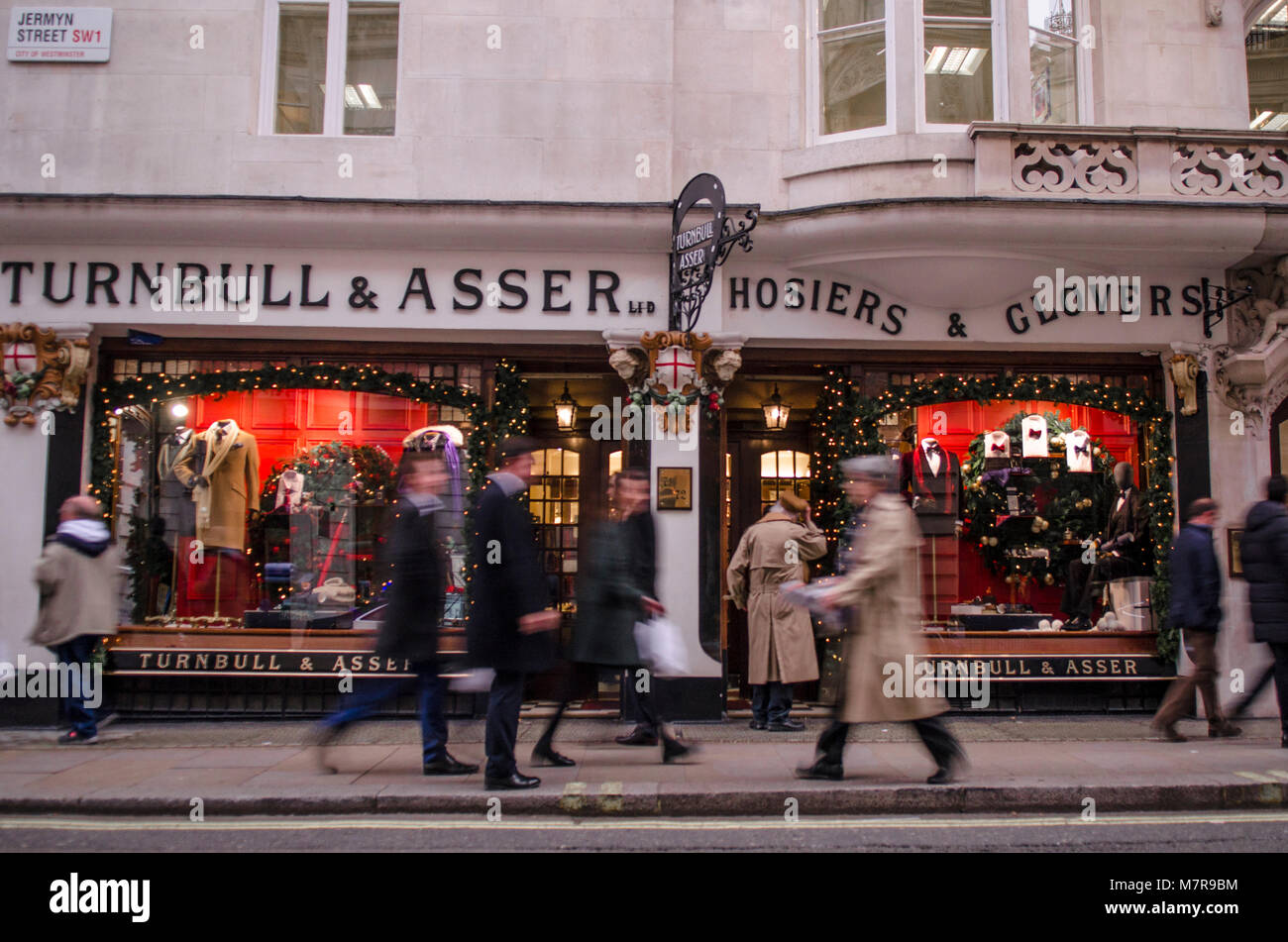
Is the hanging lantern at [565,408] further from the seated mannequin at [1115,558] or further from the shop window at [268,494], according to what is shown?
the seated mannequin at [1115,558]

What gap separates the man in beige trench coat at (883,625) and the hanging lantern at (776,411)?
171 inches

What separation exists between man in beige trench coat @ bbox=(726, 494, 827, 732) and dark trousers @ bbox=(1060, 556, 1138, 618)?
2825mm

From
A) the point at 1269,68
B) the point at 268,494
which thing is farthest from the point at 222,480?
the point at 1269,68

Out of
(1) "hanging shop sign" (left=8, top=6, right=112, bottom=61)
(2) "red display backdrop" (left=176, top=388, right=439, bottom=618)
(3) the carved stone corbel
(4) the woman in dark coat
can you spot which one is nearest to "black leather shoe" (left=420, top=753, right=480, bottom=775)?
(4) the woman in dark coat

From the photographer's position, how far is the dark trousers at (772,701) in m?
8.23

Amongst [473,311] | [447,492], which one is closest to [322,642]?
[447,492]

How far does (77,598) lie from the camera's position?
7.68 m

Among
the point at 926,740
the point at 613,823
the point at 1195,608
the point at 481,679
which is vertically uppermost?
the point at 1195,608

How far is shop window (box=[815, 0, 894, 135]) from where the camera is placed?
9078 mm

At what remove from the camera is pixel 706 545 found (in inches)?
343

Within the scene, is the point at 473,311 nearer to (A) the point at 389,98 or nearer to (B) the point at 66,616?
(A) the point at 389,98

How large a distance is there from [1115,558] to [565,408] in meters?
5.67

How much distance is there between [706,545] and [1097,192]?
4.64 m

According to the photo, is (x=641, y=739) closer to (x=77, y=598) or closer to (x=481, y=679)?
(x=481, y=679)
